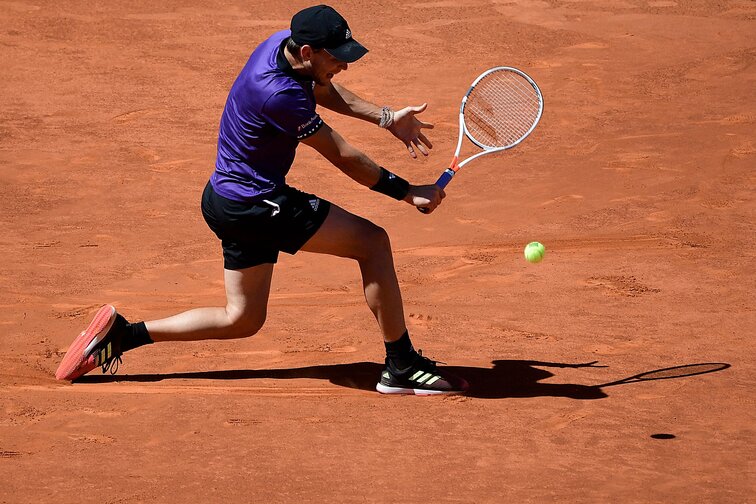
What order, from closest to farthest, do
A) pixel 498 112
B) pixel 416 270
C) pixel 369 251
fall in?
pixel 369 251, pixel 498 112, pixel 416 270

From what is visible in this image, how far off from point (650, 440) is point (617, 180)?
415 cm

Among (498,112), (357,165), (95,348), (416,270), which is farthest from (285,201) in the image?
(416,270)

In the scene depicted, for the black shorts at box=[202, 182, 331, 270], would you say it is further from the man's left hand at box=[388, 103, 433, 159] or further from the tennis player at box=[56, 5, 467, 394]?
the man's left hand at box=[388, 103, 433, 159]

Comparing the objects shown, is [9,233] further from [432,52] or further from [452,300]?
[432,52]

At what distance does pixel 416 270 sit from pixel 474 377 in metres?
1.69

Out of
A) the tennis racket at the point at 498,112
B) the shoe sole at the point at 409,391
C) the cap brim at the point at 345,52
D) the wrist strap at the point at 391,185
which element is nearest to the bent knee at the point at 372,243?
the wrist strap at the point at 391,185

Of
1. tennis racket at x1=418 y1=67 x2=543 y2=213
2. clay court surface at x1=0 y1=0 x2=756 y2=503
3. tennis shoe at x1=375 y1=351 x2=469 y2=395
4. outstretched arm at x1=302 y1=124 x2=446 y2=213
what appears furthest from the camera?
tennis racket at x1=418 y1=67 x2=543 y2=213

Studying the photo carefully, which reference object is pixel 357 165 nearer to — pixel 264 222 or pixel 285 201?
pixel 285 201

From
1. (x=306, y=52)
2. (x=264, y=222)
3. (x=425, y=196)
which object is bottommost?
(x=264, y=222)

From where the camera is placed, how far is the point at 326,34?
516 cm

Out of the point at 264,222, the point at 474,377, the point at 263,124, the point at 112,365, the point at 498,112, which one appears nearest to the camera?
the point at 263,124

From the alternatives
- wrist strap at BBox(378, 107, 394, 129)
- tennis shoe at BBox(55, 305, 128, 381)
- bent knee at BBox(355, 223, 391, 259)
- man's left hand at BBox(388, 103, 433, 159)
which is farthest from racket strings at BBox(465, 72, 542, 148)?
tennis shoe at BBox(55, 305, 128, 381)

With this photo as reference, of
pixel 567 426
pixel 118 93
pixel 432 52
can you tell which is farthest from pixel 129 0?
pixel 567 426

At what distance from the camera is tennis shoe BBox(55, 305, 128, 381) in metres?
5.83
